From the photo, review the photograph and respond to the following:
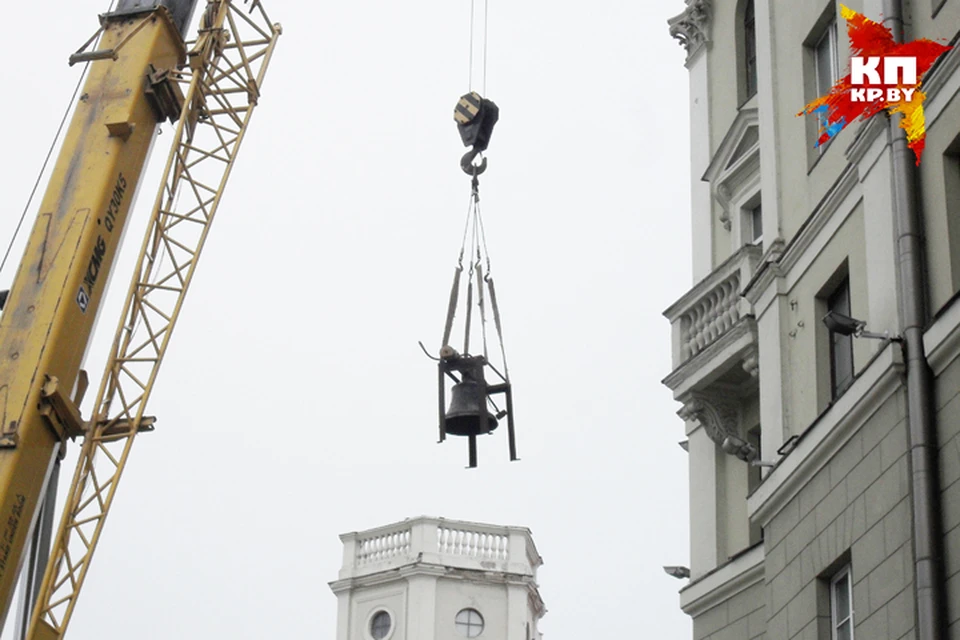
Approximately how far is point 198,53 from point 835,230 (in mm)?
12166

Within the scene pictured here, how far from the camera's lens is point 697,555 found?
81.3ft

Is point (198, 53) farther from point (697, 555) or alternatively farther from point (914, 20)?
point (914, 20)

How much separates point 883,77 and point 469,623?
95.4 feet

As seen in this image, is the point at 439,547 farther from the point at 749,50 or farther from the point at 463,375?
the point at 463,375

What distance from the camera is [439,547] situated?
45.3 meters

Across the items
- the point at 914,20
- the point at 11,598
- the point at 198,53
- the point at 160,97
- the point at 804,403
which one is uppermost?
the point at 198,53

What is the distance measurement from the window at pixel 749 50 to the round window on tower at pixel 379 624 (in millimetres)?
22431

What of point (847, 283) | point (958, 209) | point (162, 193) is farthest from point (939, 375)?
point (162, 193)

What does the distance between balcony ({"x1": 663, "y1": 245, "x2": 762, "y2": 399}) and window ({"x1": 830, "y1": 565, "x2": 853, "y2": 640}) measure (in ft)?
17.3

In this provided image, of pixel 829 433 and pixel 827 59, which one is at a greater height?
pixel 827 59

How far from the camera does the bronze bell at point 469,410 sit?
19.4m

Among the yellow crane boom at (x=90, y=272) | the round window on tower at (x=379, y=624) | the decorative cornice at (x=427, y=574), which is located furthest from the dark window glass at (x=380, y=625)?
the yellow crane boom at (x=90, y=272)

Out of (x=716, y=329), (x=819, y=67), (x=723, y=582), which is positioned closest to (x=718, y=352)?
(x=716, y=329)

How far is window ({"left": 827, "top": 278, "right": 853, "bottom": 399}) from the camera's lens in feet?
64.0
